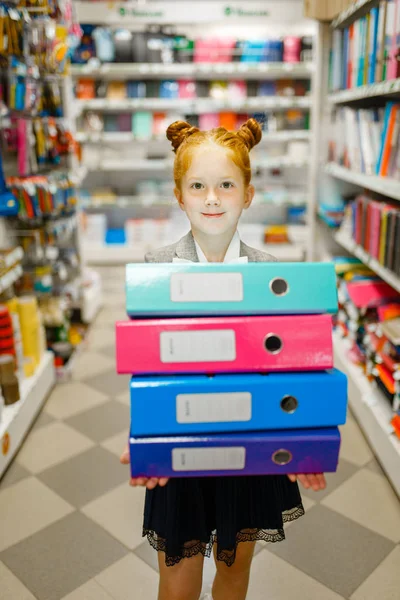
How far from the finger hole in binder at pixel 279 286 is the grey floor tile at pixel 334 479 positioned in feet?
4.87

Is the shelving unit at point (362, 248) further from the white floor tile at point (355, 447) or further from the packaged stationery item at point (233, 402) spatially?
the packaged stationery item at point (233, 402)

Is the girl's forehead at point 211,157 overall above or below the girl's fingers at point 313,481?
above

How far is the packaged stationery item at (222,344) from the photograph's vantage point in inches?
36.2

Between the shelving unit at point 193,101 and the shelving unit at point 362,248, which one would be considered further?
the shelving unit at point 193,101

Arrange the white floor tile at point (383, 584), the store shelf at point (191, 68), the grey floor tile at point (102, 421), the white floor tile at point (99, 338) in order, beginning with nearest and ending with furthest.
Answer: the white floor tile at point (383, 584), the grey floor tile at point (102, 421), the white floor tile at point (99, 338), the store shelf at point (191, 68)

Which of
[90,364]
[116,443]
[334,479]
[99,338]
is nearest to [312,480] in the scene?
[334,479]

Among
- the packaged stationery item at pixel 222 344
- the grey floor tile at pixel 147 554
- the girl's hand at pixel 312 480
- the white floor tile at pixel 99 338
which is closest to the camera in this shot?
the packaged stationery item at pixel 222 344

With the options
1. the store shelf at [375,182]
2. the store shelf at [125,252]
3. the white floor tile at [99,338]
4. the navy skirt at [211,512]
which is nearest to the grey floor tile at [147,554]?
the navy skirt at [211,512]

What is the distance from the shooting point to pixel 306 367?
94 cm

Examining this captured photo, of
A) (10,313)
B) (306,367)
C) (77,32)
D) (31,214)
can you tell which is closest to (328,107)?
(77,32)

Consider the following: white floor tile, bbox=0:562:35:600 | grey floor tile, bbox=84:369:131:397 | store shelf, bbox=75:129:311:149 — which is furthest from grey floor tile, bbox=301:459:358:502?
store shelf, bbox=75:129:311:149

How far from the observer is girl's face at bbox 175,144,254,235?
1145mm

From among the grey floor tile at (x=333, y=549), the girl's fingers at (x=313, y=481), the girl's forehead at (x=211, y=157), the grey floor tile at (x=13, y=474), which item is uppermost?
the girl's forehead at (x=211, y=157)

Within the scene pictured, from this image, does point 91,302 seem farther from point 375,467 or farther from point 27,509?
point 375,467
